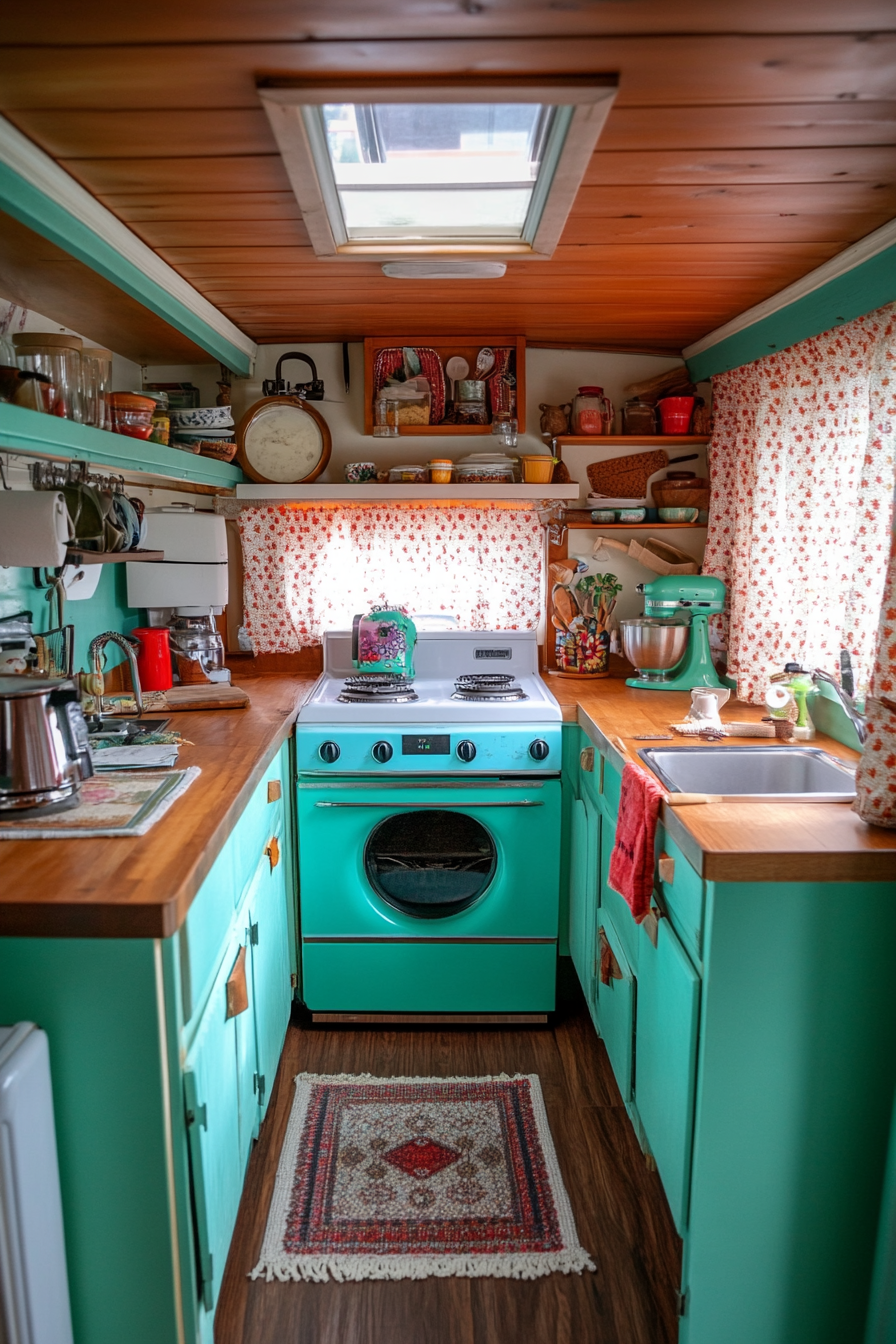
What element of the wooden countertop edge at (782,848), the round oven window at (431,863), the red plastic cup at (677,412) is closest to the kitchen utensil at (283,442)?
the red plastic cup at (677,412)

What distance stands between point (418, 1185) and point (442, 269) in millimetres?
2147

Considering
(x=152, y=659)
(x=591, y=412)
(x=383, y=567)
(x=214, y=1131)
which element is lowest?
(x=214, y=1131)

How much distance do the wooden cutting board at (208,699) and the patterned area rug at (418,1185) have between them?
1062 mm

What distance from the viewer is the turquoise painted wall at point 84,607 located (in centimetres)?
214

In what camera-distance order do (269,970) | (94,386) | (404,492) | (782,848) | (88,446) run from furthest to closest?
(404,492), (269,970), (94,386), (88,446), (782,848)

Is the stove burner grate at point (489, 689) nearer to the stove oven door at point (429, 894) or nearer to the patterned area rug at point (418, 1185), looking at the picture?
the stove oven door at point (429, 894)

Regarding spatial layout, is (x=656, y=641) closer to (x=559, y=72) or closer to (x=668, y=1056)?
(x=668, y=1056)

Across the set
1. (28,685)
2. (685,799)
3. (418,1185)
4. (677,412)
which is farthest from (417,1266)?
(677,412)

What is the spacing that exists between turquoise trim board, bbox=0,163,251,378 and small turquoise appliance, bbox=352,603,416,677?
3.24 ft

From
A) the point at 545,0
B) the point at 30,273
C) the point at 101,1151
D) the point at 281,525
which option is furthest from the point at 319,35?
the point at 281,525

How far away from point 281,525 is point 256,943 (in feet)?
5.57

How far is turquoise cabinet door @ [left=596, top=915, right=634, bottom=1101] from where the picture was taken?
2.08 metres

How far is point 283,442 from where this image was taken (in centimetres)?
319

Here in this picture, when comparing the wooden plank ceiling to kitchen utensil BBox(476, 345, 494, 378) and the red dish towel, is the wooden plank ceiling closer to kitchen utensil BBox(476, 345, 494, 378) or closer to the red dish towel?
kitchen utensil BBox(476, 345, 494, 378)
